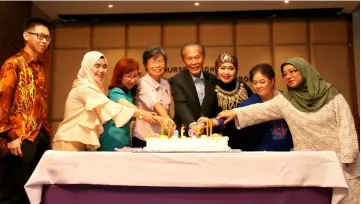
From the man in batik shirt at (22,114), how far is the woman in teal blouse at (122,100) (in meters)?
0.40

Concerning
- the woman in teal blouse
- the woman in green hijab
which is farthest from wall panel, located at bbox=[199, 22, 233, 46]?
the woman in green hijab

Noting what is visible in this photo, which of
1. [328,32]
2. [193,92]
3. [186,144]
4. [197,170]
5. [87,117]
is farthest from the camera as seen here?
[328,32]

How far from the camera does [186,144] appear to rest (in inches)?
73.7

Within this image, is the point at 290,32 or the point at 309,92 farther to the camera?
the point at 290,32

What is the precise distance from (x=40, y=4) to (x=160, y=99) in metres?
2.57

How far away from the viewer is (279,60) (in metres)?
4.72

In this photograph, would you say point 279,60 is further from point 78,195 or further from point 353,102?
point 78,195

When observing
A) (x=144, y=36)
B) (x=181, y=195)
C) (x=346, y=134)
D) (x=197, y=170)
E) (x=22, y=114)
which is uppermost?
(x=144, y=36)

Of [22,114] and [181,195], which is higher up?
[22,114]

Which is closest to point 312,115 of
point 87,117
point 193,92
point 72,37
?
point 193,92

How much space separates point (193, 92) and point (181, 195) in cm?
99

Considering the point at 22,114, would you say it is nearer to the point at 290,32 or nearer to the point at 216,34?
the point at 216,34

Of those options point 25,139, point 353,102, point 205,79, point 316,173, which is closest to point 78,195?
point 25,139

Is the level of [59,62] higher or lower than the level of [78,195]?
higher
